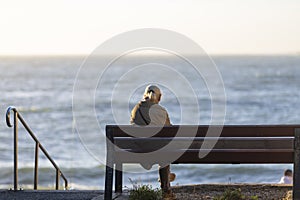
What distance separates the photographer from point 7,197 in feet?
32.7

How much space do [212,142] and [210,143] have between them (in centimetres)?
2

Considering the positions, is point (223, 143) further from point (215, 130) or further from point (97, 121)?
point (97, 121)

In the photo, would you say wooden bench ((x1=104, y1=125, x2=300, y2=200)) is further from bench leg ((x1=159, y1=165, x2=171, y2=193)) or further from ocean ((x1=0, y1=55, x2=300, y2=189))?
ocean ((x1=0, y1=55, x2=300, y2=189))

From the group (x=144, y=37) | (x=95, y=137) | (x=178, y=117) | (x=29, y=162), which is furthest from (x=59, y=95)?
(x=144, y=37)

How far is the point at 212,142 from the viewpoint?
8.55 m

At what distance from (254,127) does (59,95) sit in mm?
64667

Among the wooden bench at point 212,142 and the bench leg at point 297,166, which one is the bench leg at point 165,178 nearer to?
the wooden bench at point 212,142

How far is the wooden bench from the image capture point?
8.53 meters

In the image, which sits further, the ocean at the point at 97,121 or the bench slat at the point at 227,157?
the ocean at the point at 97,121

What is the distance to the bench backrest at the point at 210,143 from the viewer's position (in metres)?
8.53

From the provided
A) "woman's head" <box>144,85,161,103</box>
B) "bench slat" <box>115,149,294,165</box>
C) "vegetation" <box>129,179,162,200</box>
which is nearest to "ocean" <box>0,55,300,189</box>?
"woman's head" <box>144,85,161,103</box>

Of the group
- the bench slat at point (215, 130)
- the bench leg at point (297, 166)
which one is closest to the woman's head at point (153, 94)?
the bench slat at point (215, 130)

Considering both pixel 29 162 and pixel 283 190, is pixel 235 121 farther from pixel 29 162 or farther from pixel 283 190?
pixel 283 190

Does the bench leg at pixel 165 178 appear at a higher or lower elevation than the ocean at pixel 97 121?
lower
